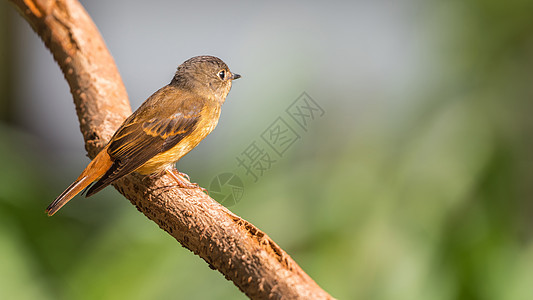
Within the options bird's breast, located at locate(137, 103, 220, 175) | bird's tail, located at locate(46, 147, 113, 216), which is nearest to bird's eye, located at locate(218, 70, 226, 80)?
bird's breast, located at locate(137, 103, 220, 175)

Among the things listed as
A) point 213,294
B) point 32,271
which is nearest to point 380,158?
point 213,294

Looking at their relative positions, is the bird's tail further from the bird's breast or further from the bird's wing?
the bird's breast

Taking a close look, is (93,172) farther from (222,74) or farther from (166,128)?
(222,74)

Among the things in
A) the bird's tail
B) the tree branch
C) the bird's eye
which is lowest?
the bird's tail

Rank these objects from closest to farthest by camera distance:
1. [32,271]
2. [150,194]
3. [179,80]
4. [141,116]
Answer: [150,194], [141,116], [179,80], [32,271]

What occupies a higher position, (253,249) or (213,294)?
(253,249)

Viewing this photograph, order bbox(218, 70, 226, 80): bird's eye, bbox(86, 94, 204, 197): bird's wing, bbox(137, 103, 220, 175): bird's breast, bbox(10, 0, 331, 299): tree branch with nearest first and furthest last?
1. bbox(10, 0, 331, 299): tree branch
2. bbox(86, 94, 204, 197): bird's wing
3. bbox(137, 103, 220, 175): bird's breast
4. bbox(218, 70, 226, 80): bird's eye

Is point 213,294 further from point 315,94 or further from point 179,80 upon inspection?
point 315,94

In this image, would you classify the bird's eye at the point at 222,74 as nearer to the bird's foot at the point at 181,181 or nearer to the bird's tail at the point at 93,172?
the bird's foot at the point at 181,181
